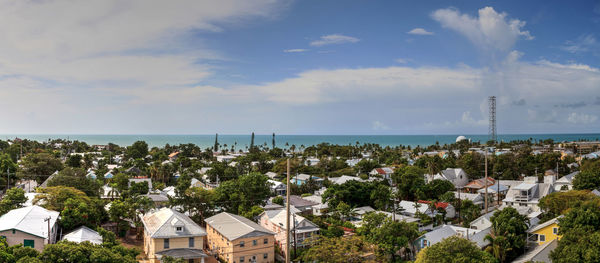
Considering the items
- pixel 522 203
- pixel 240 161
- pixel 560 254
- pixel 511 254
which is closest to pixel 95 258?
pixel 560 254

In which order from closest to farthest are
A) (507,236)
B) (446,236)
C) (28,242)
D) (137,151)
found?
1. (28,242)
2. (507,236)
3. (446,236)
4. (137,151)

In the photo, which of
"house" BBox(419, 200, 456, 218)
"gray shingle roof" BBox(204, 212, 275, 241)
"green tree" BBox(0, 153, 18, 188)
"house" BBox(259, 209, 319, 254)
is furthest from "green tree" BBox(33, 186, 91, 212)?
"house" BBox(419, 200, 456, 218)

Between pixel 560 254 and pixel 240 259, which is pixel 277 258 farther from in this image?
pixel 560 254

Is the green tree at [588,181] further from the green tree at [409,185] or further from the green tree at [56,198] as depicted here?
the green tree at [56,198]

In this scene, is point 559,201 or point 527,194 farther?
point 527,194

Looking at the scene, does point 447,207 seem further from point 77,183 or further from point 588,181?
point 77,183

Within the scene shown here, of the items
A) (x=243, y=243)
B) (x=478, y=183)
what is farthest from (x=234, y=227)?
(x=478, y=183)

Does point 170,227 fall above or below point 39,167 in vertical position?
below
